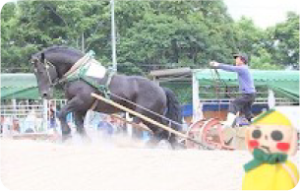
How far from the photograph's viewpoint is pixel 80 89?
8938 millimetres

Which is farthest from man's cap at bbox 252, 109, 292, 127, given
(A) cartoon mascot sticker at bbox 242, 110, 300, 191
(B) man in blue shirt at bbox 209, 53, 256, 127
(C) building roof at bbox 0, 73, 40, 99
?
(C) building roof at bbox 0, 73, 40, 99

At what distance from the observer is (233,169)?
20.4ft

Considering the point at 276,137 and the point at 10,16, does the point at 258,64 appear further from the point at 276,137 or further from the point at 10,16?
the point at 276,137

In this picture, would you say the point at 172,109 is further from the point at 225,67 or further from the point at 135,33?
the point at 135,33

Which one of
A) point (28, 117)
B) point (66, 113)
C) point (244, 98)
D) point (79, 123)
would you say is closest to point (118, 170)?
point (66, 113)

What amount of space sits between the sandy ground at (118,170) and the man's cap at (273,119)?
197cm

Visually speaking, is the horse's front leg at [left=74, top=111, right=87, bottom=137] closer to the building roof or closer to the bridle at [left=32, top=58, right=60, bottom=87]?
the bridle at [left=32, top=58, right=60, bottom=87]

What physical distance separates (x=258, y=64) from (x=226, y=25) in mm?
1996

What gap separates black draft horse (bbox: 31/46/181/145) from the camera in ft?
29.3

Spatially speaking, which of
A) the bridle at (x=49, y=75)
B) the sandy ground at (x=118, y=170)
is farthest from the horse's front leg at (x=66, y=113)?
the sandy ground at (x=118, y=170)

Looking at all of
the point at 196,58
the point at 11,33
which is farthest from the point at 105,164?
the point at 11,33

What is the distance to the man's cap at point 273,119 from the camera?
3258mm

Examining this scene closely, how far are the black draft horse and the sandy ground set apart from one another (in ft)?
5.45

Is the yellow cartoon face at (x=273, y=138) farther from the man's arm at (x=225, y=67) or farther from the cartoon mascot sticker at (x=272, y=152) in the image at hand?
the man's arm at (x=225, y=67)
